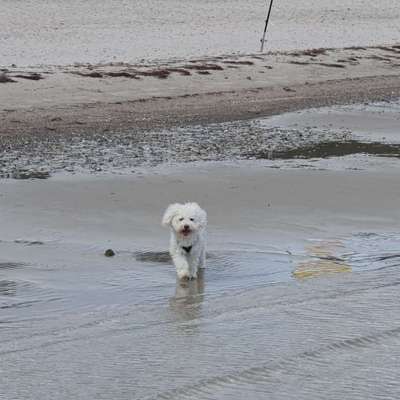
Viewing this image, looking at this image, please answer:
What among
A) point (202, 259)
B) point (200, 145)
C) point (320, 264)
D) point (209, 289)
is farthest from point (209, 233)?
point (200, 145)

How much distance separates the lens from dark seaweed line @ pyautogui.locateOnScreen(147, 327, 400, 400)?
6.57 meters

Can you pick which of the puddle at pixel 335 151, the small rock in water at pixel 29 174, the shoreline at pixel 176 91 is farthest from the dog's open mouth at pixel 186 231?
the shoreline at pixel 176 91

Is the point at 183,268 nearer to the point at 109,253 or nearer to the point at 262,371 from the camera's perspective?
the point at 109,253

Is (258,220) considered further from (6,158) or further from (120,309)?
(6,158)

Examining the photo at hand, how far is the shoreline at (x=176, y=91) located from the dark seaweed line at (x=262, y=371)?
379 inches

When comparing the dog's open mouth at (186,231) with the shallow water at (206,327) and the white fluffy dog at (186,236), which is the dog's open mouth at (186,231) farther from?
the shallow water at (206,327)

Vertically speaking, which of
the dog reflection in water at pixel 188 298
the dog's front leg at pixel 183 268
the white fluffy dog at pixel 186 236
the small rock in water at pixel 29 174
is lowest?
the dog reflection in water at pixel 188 298

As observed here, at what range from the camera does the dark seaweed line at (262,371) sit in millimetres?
6570

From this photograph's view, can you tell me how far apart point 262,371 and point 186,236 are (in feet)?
7.92

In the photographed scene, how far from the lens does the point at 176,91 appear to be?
23.1 metres

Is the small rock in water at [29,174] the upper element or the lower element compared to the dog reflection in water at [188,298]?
upper

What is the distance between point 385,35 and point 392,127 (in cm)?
2373

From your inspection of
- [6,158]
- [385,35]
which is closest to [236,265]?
[6,158]

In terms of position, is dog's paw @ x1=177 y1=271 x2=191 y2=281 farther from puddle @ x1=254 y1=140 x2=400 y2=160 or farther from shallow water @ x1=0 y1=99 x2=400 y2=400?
puddle @ x1=254 y1=140 x2=400 y2=160
